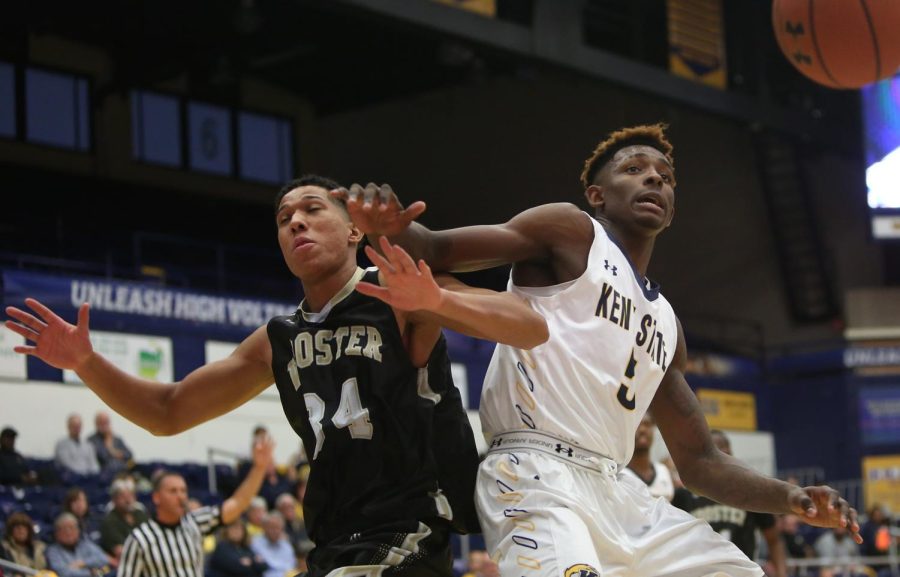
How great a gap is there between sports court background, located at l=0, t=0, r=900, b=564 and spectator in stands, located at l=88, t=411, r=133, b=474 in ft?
4.60

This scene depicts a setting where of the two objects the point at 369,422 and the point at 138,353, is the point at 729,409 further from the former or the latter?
the point at 369,422

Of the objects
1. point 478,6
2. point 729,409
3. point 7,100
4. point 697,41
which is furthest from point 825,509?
point 729,409

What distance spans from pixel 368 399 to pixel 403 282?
585 millimetres

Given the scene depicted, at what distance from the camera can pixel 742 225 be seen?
2427 cm

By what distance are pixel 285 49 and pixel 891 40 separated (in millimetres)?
13440

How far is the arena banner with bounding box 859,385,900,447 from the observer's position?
868 inches

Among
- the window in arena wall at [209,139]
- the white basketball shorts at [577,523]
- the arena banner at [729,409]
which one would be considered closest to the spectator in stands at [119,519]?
the white basketball shorts at [577,523]

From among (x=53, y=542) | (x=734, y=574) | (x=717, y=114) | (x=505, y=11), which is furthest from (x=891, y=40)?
(x=717, y=114)

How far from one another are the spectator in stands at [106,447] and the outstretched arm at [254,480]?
5033 millimetres

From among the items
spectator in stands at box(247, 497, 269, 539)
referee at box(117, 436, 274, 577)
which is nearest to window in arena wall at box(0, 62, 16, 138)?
spectator in stands at box(247, 497, 269, 539)

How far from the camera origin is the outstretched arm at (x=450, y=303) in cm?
313

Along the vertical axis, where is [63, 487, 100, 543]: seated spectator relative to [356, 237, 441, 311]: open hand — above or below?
below

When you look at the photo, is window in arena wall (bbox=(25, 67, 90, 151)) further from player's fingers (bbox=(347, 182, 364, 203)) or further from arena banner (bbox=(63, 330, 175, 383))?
player's fingers (bbox=(347, 182, 364, 203))

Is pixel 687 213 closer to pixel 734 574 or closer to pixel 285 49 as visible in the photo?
pixel 285 49
